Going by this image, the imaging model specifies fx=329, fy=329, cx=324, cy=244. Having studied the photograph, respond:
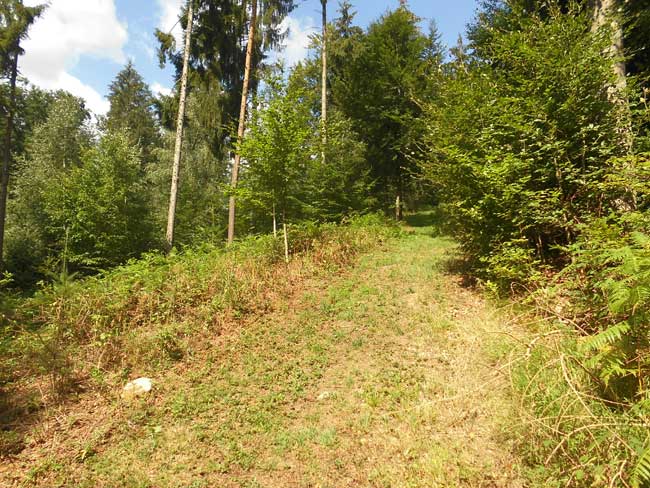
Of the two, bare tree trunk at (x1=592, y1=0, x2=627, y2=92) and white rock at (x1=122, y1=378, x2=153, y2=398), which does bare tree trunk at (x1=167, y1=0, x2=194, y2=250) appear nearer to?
white rock at (x1=122, y1=378, x2=153, y2=398)

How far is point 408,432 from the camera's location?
3684 millimetres

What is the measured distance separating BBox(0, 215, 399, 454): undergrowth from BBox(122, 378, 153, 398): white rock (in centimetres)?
29

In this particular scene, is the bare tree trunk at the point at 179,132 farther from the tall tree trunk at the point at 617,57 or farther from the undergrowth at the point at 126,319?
the tall tree trunk at the point at 617,57

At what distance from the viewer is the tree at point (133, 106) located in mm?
30795

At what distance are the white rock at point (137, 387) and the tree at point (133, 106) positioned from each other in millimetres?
30067

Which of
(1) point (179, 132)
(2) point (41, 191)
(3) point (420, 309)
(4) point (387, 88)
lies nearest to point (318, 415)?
(3) point (420, 309)

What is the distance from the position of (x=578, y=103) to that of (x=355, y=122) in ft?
41.6

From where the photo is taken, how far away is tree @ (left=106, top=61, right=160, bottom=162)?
30.8m

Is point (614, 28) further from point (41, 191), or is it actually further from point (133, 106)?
point (133, 106)

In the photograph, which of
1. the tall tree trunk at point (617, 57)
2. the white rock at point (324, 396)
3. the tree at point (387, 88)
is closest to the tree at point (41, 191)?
the white rock at point (324, 396)

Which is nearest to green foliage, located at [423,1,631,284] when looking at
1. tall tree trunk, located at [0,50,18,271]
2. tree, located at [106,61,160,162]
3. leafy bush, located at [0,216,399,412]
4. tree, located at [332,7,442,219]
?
leafy bush, located at [0,216,399,412]

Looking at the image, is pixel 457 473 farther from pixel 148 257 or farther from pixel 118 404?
pixel 148 257

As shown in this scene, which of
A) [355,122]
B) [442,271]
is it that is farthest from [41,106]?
[442,271]

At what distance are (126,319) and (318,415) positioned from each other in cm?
415
